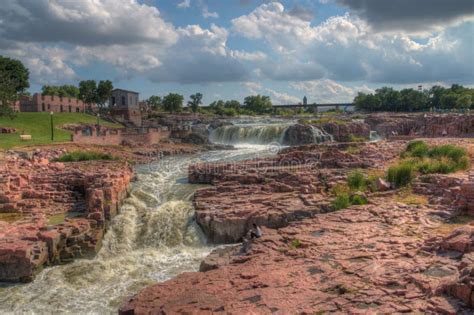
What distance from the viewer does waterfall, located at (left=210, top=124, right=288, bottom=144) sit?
4012 centimetres

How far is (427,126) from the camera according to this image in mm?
42406

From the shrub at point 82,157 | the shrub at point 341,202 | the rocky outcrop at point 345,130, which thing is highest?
the rocky outcrop at point 345,130

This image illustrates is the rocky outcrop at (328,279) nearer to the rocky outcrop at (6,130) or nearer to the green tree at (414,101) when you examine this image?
the rocky outcrop at (6,130)

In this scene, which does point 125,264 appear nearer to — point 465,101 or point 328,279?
point 328,279

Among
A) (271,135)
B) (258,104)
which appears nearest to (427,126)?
(271,135)

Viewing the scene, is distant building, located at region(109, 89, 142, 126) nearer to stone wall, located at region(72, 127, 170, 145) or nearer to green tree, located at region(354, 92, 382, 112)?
stone wall, located at region(72, 127, 170, 145)

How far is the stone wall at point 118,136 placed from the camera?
34.8m

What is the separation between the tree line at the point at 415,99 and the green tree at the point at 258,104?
22.7m

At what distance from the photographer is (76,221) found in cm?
1395

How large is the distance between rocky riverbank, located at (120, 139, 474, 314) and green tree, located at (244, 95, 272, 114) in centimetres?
8735

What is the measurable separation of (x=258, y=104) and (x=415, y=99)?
35.6m

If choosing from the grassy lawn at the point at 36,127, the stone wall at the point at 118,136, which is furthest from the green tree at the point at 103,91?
the stone wall at the point at 118,136

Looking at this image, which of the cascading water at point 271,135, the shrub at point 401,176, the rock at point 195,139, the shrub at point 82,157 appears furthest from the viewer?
the rock at point 195,139

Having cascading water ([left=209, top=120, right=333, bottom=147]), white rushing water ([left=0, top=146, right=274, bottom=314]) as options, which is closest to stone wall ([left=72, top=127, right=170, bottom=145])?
cascading water ([left=209, top=120, right=333, bottom=147])
